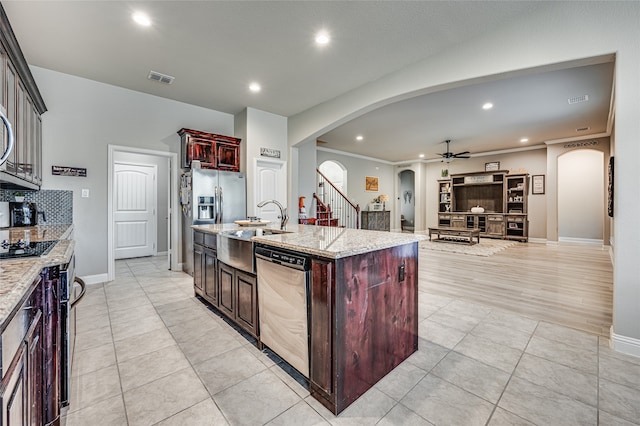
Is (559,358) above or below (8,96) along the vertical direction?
below

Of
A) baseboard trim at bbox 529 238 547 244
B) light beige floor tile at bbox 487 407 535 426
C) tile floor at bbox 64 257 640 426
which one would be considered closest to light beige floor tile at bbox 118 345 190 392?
tile floor at bbox 64 257 640 426

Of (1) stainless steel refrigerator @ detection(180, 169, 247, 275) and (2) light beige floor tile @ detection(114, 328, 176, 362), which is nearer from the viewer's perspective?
(2) light beige floor tile @ detection(114, 328, 176, 362)

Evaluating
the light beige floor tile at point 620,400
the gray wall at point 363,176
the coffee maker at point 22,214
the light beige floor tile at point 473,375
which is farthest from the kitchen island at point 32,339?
the gray wall at point 363,176

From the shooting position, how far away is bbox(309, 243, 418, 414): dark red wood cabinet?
1.53 meters

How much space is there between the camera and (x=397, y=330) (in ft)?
6.47

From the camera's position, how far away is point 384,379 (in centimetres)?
183

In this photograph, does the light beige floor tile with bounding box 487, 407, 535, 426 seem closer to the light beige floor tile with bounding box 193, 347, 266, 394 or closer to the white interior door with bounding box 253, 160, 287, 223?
the light beige floor tile with bounding box 193, 347, 266, 394

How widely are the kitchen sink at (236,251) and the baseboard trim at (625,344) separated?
2943 mm

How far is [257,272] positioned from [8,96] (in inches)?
103

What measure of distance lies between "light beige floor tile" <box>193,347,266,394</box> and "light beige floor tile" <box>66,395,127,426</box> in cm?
45

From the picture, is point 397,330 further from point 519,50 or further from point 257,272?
point 519,50

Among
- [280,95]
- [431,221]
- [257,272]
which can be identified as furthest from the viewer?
[431,221]

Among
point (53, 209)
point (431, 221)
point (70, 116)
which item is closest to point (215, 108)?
point (70, 116)

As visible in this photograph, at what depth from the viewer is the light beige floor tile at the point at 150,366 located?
1835 mm
